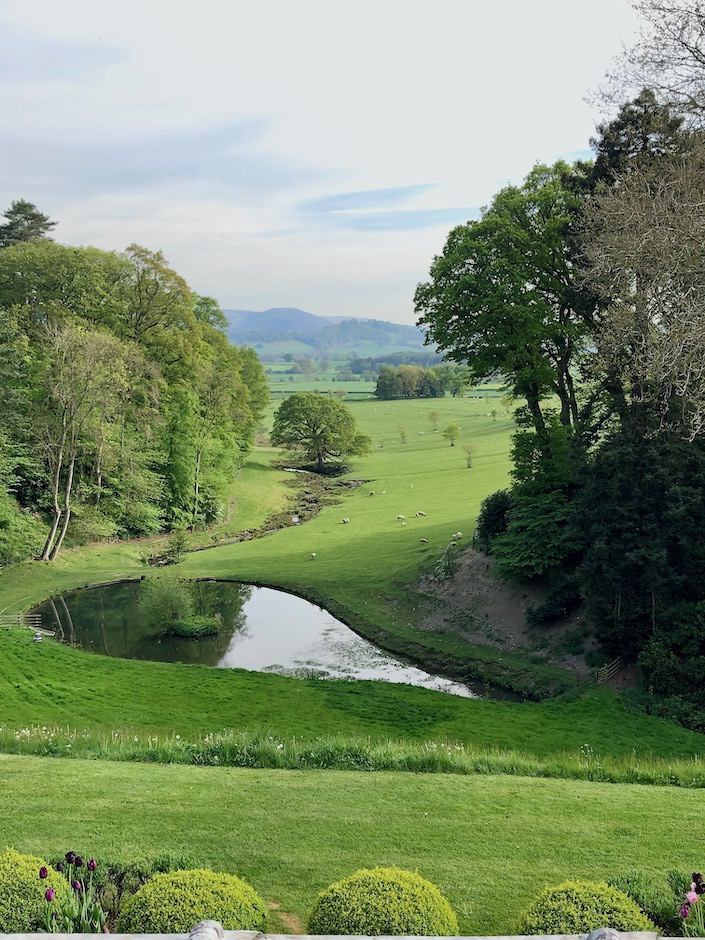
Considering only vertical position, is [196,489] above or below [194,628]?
above

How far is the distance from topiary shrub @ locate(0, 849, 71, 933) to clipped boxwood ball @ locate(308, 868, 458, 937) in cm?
252

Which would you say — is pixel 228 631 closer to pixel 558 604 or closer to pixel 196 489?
pixel 558 604

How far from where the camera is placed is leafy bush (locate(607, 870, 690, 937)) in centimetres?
695

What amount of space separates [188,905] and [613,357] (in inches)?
802

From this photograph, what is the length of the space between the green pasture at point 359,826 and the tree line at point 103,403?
34.6 metres

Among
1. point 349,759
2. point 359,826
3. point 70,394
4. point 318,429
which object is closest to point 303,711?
point 349,759

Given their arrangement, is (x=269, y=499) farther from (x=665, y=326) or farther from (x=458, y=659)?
(x=665, y=326)

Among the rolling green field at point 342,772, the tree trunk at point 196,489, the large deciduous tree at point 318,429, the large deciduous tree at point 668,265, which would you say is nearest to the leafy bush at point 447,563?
the rolling green field at point 342,772

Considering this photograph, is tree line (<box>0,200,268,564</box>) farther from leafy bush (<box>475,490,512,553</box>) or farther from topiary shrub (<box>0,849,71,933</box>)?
topiary shrub (<box>0,849,71,933</box>)

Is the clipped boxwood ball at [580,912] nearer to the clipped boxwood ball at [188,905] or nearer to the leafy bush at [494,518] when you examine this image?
the clipped boxwood ball at [188,905]

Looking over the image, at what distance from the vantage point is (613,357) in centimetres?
2283

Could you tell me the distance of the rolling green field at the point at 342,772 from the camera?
27.5ft

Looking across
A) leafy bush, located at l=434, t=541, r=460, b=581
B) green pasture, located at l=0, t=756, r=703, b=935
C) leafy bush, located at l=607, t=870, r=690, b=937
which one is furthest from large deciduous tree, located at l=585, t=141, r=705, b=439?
leafy bush, located at l=434, t=541, r=460, b=581

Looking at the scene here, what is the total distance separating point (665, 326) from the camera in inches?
589
